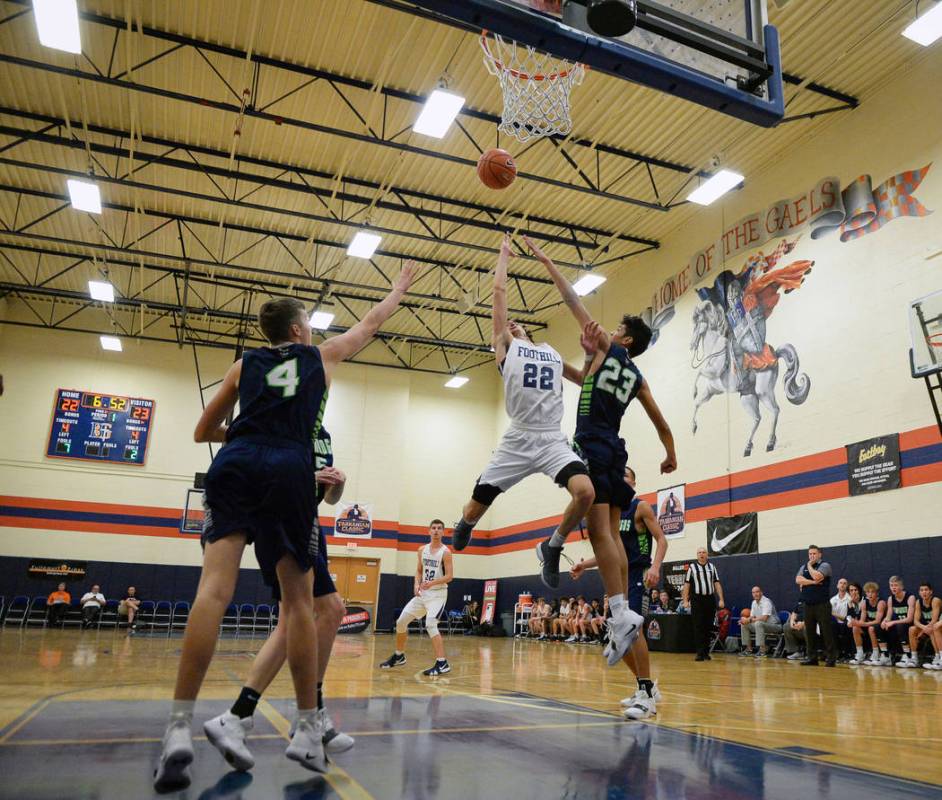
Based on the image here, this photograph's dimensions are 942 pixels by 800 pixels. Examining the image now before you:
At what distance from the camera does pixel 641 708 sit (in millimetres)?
4199

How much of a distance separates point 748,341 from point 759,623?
5.57 metres

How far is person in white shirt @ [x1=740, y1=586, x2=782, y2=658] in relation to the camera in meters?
13.3

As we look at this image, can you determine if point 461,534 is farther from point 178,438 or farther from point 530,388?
point 178,438

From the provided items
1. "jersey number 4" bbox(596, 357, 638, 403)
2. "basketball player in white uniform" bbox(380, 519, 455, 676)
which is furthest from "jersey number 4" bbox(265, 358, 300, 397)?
"basketball player in white uniform" bbox(380, 519, 455, 676)

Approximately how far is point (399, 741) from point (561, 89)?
950 centimetres

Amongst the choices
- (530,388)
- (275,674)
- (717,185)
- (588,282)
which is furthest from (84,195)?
(275,674)

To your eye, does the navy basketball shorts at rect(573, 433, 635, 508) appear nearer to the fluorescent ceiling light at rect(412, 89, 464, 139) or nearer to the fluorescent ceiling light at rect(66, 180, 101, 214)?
the fluorescent ceiling light at rect(412, 89, 464, 139)

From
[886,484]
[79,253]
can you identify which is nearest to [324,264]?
[79,253]

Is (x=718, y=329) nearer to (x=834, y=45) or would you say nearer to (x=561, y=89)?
(x=834, y=45)

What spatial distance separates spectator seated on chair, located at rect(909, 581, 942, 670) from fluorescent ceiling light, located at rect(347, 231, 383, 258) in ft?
38.7

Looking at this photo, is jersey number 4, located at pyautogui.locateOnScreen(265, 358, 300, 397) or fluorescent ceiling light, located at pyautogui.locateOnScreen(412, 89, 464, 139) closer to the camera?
jersey number 4, located at pyautogui.locateOnScreen(265, 358, 300, 397)

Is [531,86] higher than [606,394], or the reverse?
[531,86]

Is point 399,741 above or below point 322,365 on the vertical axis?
below

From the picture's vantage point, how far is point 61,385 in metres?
22.8
